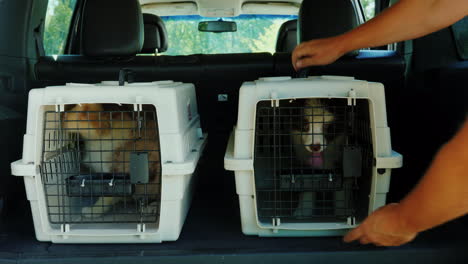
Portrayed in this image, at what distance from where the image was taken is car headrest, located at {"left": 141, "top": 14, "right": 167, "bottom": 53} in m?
3.03

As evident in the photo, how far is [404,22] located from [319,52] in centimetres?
48

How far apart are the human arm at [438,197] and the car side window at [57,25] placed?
207 cm

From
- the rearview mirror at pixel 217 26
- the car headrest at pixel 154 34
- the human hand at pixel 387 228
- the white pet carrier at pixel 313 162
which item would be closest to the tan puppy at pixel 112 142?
the white pet carrier at pixel 313 162

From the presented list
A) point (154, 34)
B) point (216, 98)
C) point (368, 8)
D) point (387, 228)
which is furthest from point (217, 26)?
point (387, 228)

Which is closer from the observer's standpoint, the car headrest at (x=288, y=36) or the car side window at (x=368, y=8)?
the car side window at (x=368, y=8)

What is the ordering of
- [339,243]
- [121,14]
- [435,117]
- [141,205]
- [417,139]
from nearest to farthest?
[339,243]
[141,205]
[435,117]
[417,139]
[121,14]

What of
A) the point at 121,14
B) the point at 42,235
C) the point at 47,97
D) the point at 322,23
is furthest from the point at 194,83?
the point at 42,235

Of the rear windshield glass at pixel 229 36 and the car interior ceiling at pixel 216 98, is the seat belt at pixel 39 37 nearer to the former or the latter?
the car interior ceiling at pixel 216 98

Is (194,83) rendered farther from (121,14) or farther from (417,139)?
(417,139)

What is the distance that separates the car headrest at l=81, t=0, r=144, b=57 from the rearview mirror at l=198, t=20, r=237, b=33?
87cm

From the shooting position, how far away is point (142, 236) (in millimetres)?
1707

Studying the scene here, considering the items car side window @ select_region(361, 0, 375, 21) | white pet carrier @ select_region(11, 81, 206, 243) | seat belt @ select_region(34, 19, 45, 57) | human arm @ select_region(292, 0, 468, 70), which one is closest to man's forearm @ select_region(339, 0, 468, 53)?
human arm @ select_region(292, 0, 468, 70)

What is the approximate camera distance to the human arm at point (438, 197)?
0.90 metres

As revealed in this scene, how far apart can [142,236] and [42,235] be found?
377 millimetres
